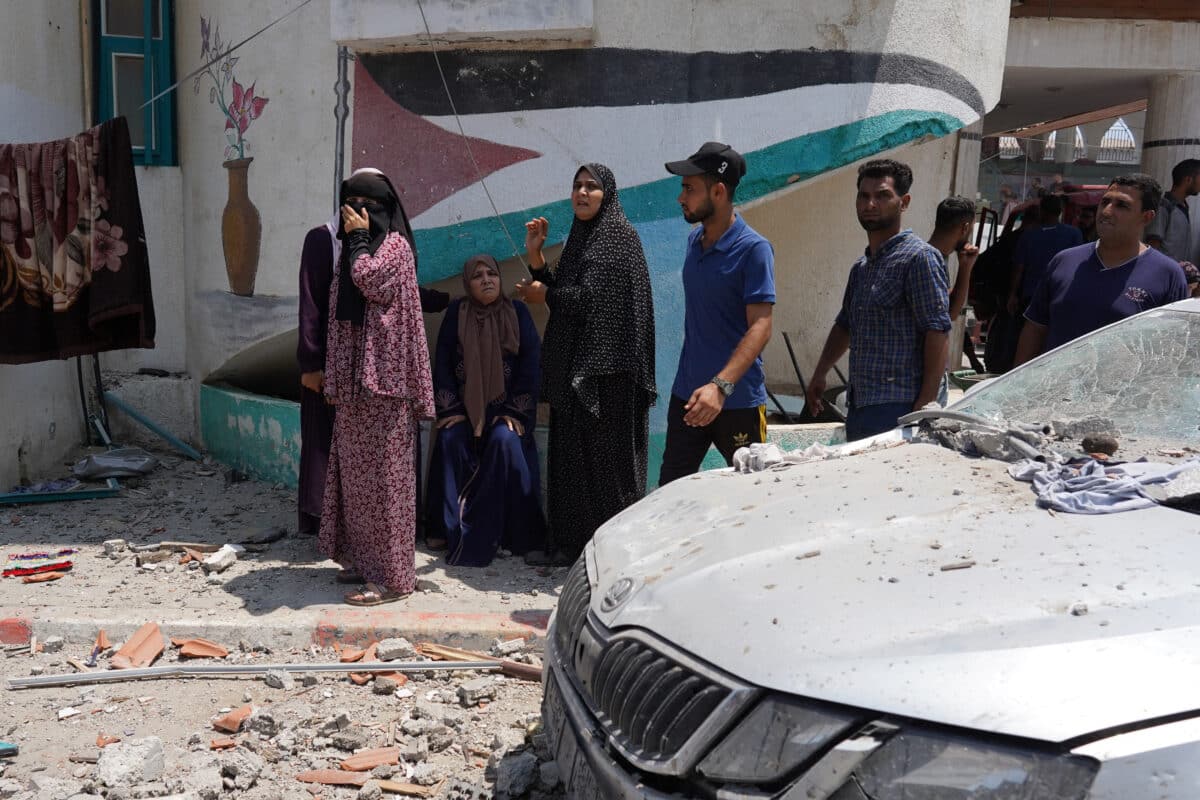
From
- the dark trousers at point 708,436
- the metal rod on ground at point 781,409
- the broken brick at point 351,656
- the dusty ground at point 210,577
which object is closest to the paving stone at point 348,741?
the broken brick at point 351,656

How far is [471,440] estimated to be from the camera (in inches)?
209

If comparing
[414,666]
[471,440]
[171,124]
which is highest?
[171,124]

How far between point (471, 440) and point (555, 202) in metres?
1.32

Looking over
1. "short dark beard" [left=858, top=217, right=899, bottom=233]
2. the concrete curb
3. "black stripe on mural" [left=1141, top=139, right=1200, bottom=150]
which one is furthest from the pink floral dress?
"black stripe on mural" [left=1141, top=139, right=1200, bottom=150]

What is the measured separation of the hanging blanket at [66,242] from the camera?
19.1 feet

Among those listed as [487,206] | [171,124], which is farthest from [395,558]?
[171,124]

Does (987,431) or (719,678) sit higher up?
(987,431)

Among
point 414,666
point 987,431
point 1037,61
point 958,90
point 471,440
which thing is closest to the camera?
point 987,431

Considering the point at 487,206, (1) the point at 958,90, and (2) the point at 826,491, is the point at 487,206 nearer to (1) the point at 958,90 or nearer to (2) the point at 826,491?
(1) the point at 958,90

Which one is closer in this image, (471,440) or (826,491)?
(826,491)

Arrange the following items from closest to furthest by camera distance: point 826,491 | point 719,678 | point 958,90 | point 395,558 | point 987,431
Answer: point 719,678 < point 826,491 < point 987,431 < point 395,558 < point 958,90

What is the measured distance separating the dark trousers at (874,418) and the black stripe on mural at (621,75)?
6.75 feet

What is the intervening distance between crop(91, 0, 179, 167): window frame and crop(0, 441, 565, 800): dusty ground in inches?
91.3

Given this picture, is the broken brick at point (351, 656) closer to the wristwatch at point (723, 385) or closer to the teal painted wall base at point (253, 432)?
the wristwatch at point (723, 385)
